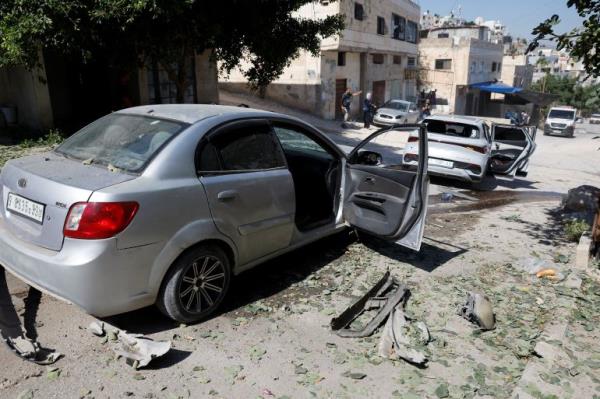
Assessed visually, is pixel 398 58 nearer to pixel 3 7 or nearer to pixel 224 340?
pixel 3 7

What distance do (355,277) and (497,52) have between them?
5321 cm

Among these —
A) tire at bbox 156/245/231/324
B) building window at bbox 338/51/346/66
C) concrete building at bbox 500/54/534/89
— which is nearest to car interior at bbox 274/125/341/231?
tire at bbox 156/245/231/324

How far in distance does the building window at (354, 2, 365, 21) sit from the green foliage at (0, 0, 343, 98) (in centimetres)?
1325

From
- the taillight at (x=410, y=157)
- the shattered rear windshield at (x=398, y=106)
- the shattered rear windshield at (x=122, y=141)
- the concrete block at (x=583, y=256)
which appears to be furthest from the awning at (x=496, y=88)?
the shattered rear windshield at (x=122, y=141)

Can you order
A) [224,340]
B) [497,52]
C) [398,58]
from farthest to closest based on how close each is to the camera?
[497,52] < [398,58] < [224,340]

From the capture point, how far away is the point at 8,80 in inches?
476

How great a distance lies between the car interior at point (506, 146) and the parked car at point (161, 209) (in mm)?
7179

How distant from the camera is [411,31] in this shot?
36094 millimetres

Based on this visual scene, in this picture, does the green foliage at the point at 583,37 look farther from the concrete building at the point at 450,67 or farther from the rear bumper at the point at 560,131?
the concrete building at the point at 450,67

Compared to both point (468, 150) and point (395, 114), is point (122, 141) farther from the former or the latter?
point (395, 114)

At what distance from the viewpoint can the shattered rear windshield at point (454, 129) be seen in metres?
10.3

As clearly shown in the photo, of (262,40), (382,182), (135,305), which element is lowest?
(135,305)

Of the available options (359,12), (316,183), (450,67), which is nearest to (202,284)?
(316,183)

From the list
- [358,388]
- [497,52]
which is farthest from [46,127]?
[497,52]
